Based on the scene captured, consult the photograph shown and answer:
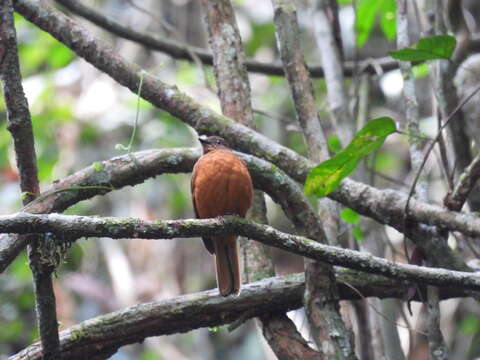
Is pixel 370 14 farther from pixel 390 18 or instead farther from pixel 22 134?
pixel 22 134

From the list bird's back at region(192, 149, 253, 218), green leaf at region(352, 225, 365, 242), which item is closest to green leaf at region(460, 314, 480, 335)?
green leaf at region(352, 225, 365, 242)

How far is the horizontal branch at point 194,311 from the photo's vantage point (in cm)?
325

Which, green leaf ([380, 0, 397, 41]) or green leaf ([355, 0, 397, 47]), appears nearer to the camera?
green leaf ([355, 0, 397, 47])

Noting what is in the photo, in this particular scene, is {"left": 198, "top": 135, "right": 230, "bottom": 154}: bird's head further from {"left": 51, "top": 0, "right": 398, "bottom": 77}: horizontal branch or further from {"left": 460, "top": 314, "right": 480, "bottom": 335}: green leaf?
{"left": 460, "top": 314, "right": 480, "bottom": 335}: green leaf

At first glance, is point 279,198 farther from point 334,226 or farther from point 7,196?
point 7,196

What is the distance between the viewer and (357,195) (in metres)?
3.63

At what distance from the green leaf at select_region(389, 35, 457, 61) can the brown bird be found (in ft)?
3.24

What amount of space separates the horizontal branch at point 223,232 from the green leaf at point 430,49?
3.26ft

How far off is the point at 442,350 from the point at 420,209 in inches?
28.6

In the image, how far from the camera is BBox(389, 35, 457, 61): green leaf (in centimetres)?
316

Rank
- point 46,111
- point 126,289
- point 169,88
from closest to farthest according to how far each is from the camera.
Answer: point 169,88
point 46,111
point 126,289

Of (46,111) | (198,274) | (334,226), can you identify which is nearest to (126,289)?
(198,274)

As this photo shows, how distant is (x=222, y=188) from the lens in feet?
11.5

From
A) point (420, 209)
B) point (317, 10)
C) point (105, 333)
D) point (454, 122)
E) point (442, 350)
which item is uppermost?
point (317, 10)
